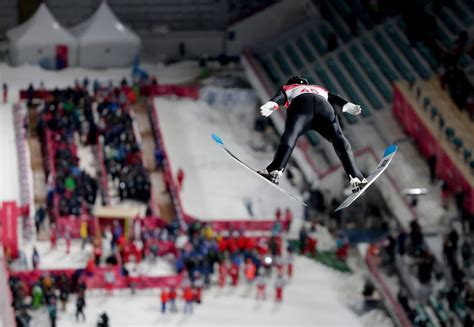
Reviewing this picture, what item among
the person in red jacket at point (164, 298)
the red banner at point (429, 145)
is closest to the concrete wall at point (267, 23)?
→ the red banner at point (429, 145)

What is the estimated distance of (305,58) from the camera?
229 ft

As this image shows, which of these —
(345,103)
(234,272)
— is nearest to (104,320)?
(234,272)

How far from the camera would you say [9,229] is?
185ft

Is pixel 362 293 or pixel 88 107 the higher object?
pixel 88 107

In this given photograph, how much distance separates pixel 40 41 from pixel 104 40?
2332 mm

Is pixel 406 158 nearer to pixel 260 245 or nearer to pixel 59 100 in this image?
pixel 260 245

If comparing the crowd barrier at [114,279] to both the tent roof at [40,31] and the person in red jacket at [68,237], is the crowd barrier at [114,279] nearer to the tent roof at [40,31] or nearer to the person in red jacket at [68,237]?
the person in red jacket at [68,237]

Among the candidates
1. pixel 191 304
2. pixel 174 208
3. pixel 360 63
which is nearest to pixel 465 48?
pixel 360 63

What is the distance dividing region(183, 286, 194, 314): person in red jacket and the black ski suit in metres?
20.3

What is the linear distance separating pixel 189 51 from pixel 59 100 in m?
9.72

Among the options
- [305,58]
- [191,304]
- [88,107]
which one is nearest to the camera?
[191,304]

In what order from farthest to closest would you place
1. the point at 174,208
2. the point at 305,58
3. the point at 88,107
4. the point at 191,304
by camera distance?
the point at 305,58 < the point at 88,107 < the point at 174,208 < the point at 191,304

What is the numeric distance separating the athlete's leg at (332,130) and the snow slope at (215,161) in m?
26.5

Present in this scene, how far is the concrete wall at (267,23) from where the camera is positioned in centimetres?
7250
